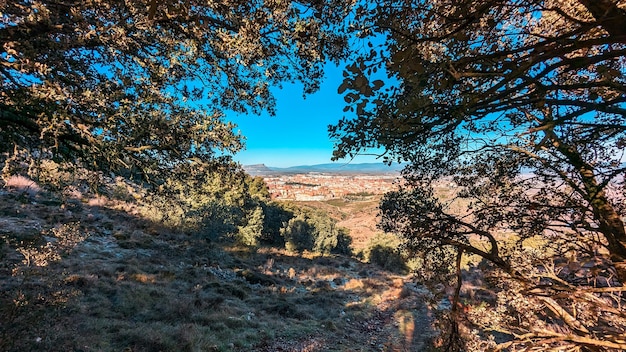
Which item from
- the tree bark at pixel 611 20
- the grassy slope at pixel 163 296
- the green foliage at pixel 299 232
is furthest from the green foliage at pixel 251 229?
the tree bark at pixel 611 20

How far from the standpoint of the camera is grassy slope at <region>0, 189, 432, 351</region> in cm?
677

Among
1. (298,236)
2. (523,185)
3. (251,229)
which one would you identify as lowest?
(298,236)

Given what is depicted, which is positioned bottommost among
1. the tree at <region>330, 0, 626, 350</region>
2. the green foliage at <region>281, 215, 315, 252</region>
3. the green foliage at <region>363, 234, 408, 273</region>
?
the green foliage at <region>363, 234, 408, 273</region>

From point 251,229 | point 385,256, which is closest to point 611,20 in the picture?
point 251,229

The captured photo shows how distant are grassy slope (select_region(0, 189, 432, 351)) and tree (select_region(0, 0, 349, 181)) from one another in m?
1.67

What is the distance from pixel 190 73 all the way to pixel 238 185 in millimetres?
1906

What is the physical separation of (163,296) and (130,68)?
361 inches

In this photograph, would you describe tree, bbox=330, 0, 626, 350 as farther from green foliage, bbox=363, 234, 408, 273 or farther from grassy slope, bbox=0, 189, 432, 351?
green foliage, bbox=363, 234, 408, 273

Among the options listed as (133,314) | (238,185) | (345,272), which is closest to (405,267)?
(345,272)

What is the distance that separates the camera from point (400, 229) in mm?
4918

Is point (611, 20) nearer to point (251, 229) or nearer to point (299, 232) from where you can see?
point (251, 229)

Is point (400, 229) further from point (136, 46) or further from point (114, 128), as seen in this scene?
point (136, 46)

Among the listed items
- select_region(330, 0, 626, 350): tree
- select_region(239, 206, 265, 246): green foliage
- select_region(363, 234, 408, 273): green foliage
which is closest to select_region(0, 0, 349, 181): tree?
select_region(330, 0, 626, 350): tree

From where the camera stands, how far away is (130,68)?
4348 millimetres
